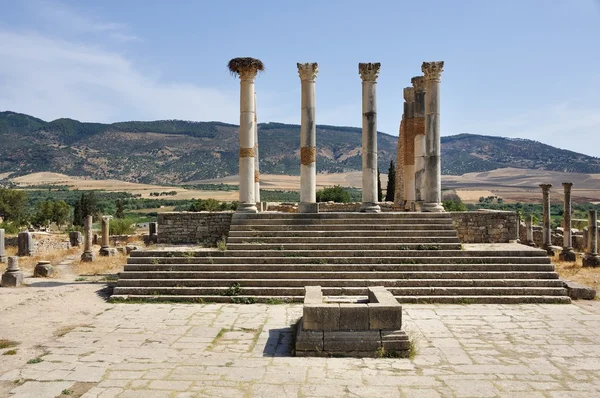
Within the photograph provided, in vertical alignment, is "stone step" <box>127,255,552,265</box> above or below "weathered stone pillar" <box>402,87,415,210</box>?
below

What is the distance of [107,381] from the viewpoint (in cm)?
801

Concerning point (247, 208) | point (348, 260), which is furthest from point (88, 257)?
point (348, 260)

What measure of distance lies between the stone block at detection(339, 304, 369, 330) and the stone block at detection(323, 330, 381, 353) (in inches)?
5.7

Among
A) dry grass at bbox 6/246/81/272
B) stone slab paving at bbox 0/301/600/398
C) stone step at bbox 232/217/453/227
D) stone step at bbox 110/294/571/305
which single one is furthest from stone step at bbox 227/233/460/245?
dry grass at bbox 6/246/81/272

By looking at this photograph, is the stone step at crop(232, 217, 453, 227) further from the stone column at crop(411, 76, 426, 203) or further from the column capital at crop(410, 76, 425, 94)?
the column capital at crop(410, 76, 425, 94)

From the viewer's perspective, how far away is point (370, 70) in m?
18.8

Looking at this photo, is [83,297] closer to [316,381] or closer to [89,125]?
[316,381]

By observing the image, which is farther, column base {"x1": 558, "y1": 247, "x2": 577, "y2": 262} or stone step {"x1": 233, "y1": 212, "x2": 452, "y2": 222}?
column base {"x1": 558, "y1": 247, "x2": 577, "y2": 262}

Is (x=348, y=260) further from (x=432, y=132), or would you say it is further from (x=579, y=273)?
(x=579, y=273)

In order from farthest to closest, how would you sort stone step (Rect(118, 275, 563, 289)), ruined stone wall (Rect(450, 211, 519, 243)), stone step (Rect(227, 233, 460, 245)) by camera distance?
ruined stone wall (Rect(450, 211, 519, 243)) → stone step (Rect(227, 233, 460, 245)) → stone step (Rect(118, 275, 563, 289))

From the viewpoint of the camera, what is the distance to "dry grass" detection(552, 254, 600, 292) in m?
16.3

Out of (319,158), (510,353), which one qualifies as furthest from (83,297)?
(319,158)

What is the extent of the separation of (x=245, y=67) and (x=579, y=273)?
13.5 m

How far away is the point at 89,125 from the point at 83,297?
17736 cm
